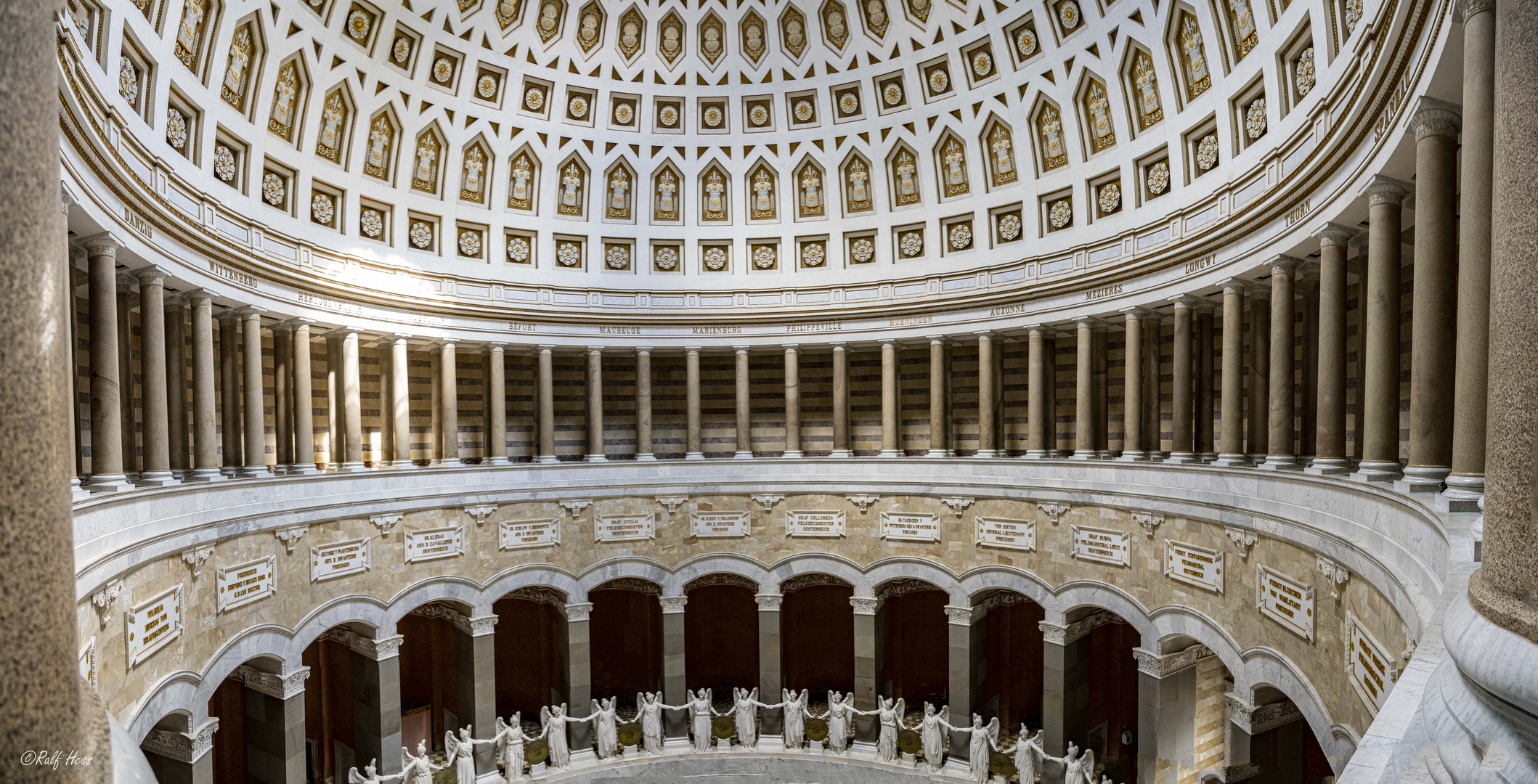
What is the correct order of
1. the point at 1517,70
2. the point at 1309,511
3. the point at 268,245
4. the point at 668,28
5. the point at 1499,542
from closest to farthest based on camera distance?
the point at 1499,542
the point at 1517,70
the point at 1309,511
the point at 268,245
the point at 668,28

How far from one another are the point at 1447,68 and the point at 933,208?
47.9 feet

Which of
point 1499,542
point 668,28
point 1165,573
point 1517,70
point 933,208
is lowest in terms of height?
point 1165,573

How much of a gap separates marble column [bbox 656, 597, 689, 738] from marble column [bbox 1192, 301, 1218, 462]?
12968 millimetres

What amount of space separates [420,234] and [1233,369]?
748 inches

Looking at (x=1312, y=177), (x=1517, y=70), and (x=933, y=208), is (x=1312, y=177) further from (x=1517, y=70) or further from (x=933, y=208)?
(x=933, y=208)

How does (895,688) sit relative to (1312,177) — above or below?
below

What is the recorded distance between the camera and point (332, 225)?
1867cm

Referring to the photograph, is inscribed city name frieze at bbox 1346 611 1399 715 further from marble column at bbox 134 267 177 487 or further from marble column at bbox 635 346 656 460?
marble column at bbox 635 346 656 460

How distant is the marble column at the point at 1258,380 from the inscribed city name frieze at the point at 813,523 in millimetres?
9566

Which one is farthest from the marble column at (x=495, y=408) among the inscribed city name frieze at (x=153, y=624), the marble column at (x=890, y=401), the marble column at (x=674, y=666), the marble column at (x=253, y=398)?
the marble column at (x=890, y=401)

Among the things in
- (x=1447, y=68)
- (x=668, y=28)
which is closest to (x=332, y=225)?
(x=668, y=28)

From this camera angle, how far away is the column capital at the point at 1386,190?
376 inches

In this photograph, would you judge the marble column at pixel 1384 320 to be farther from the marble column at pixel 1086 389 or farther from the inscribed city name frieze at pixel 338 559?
the inscribed city name frieze at pixel 338 559

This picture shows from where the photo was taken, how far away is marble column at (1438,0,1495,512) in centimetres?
629
